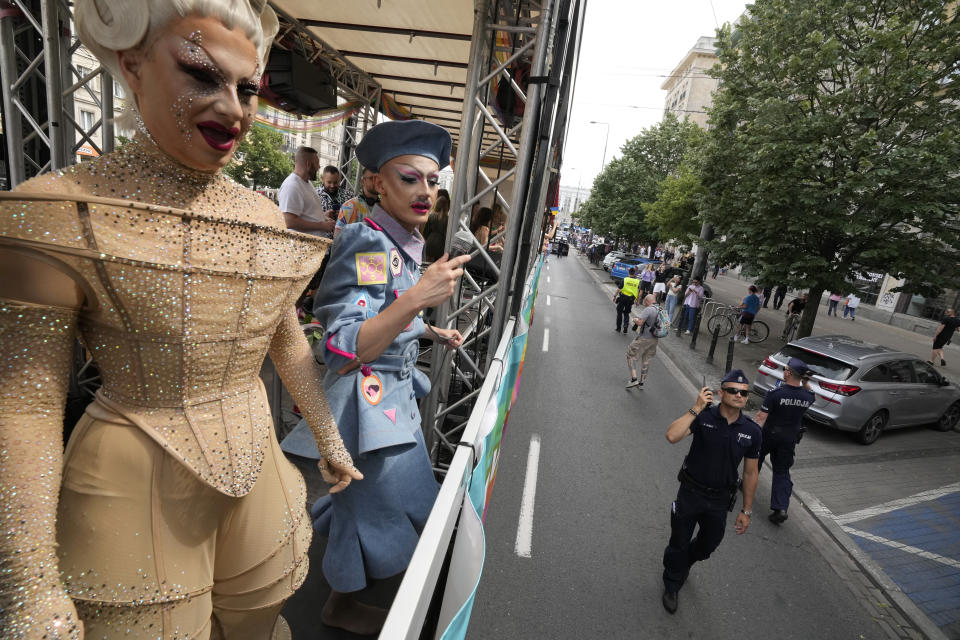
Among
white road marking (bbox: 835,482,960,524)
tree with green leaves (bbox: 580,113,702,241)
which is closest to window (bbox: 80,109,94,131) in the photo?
tree with green leaves (bbox: 580,113,702,241)

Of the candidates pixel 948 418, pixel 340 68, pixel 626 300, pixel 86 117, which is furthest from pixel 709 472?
pixel 86 117

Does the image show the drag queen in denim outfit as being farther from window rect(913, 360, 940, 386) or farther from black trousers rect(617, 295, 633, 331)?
black trousers rect(617, 295, 633, 331)

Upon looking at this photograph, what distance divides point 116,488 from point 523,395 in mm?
7027

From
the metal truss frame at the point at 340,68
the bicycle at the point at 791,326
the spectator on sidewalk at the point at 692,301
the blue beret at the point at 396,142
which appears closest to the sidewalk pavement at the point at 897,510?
the spectator on sidewalk at the point at 692,301

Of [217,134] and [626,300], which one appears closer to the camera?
[217,134]

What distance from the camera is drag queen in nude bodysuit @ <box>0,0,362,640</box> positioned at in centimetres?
79

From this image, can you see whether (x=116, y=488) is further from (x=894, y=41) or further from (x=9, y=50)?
(x=894, y=41)

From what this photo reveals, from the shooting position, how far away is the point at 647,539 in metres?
4.32

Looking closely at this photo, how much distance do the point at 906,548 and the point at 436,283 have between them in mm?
6135

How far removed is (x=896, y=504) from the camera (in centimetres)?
564

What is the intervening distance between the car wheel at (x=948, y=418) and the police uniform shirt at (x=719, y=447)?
8358mm

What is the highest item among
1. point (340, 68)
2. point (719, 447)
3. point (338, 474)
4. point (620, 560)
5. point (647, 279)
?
point (340, 68)

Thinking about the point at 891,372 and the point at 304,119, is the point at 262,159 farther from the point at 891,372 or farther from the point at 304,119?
the point at 891,372

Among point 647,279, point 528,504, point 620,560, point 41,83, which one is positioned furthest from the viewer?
point 647,279
